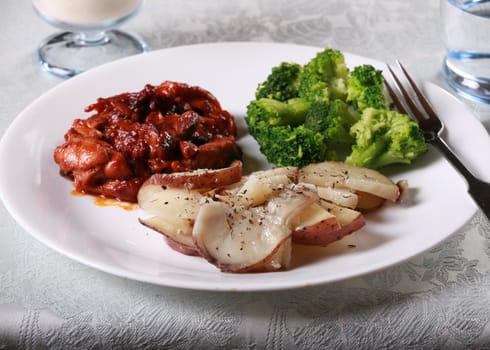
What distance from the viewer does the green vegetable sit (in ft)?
10.6

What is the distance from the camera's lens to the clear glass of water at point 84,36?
161 inches

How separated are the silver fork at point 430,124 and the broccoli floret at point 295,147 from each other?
1.53ft

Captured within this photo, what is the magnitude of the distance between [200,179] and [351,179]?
1.82ft

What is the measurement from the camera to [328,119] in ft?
10.9

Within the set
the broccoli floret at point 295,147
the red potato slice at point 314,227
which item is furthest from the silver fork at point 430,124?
the red potato slice at point 314,227

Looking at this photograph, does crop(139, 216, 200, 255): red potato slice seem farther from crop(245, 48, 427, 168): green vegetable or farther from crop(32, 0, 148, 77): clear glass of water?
crop(32, 0, 148, 77): clear glass of water

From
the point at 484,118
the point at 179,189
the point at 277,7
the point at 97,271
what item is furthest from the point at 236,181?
the point at 277,7

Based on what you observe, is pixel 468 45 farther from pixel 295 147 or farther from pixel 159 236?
pixel 159 236

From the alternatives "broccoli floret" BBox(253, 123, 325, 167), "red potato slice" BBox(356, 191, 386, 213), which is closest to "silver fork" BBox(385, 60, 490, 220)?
"red potato slice" BBox(356, 191, 386, 213)

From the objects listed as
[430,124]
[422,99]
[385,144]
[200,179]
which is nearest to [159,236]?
[200,179]

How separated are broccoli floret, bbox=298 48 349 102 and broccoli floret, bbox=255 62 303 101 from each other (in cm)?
4

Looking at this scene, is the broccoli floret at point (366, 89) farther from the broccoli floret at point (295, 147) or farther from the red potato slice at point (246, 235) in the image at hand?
the red potato slice at point (246, 235)

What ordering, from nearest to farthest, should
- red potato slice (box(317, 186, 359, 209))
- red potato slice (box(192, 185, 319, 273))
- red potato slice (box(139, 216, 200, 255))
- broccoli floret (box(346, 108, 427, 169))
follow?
1. red potato slice (box(192, 185, 319, 273))
2. red potato slice (box(139, 216, 200, 255))
3. red potato slice (box(317, 186, 359, 209))
4. broccoli floret (box(346, 108, 427, 169))

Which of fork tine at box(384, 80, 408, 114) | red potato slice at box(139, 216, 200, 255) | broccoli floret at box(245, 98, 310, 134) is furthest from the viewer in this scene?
fork tine at box(384, 80, 408, 114)
